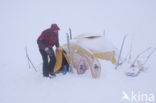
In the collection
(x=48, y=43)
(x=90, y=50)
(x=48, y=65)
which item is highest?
(x=48, y=43)

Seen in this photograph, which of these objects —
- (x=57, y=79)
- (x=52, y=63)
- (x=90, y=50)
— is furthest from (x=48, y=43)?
(x=90, y=50)

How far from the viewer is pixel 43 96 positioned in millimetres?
3672

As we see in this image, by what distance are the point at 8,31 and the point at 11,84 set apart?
312 inches

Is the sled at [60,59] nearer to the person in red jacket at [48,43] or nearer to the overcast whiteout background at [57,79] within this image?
the person in red jacket at [48,43]

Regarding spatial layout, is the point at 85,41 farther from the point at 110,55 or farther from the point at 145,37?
the point at 145,37

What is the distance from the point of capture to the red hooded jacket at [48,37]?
4.06m

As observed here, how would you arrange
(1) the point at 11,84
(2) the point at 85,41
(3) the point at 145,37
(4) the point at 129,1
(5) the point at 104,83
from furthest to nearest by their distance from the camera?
(4) the point at 129,1, (3) the point at 145,37, (2) the point at 85,41, (1) the point at 11,84, (5) the point at 104,83

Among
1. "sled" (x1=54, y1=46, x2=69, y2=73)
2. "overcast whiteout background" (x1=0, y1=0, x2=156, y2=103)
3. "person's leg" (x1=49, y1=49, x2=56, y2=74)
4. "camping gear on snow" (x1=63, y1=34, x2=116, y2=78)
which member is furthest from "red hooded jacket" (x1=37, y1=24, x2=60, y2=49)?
"overcast whiteout background" (x1=0, y1=0, x2=156, y2=103)

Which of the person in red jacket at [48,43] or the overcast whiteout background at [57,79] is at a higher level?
the person in red jacket at [48,43]

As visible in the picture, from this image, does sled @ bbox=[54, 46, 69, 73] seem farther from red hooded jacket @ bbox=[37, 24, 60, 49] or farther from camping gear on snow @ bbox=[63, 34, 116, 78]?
red hooded jacket @ bbox=[37, 24, 60, 49]

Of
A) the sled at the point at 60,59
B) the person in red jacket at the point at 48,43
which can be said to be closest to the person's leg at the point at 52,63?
the person in red jacket at the point at 48,43

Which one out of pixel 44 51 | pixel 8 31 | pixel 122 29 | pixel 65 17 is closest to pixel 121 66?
pixel 44 51

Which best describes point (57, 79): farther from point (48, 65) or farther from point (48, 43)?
point (48, 43)

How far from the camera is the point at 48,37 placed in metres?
4.13
